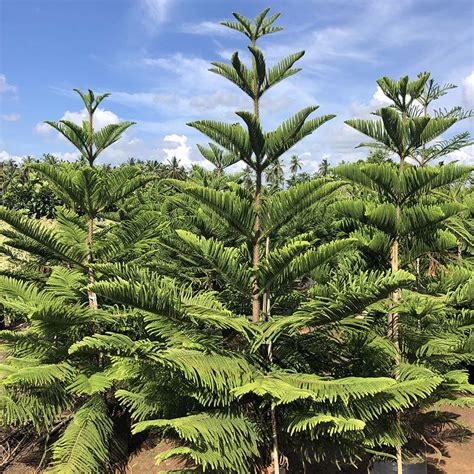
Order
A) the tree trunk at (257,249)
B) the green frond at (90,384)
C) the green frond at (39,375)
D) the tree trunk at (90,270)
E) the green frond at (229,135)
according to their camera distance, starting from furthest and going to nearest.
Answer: the tree trunk at (90,270) < the green frond at (90,384) < the green frond at (39,375) < the tree trunk at (257,249) < the green frond at (229,135)

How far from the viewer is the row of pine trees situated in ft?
9.24

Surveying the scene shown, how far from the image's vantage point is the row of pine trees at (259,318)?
282 cm

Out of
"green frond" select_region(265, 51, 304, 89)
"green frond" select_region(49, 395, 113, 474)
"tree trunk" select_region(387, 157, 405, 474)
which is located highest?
"green frond" select_region(265, 51, 304, 89)

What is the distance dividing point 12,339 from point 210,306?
2137mm

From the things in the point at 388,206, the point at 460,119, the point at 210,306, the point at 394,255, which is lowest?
the point at 210,306

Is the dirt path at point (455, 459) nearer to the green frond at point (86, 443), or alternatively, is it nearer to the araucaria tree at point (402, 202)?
the araucaria tree at point (402, 202)

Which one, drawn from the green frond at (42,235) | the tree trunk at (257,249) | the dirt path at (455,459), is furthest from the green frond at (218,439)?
the dirt path at (455,459)

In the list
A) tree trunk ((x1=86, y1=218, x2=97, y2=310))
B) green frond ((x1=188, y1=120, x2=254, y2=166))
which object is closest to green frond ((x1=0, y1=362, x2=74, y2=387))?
tree trunk ((x1=86, y1=218, x2=97, y2=310))

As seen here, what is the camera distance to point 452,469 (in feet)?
14.4

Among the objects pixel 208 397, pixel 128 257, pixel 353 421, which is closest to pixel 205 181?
pixel 128 257

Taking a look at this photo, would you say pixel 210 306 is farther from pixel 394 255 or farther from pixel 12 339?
pixel 12 339

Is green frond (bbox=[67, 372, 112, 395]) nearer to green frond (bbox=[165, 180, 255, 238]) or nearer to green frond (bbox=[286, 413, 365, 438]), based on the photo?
green frond (bbox=[286, 413, 365, 438])

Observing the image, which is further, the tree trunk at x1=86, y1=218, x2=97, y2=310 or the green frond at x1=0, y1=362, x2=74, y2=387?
the tree trunk at x1=86, y1=218, x2=97, y2=310

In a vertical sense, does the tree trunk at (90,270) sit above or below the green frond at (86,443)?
above
